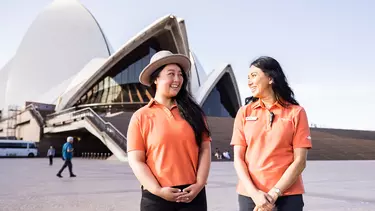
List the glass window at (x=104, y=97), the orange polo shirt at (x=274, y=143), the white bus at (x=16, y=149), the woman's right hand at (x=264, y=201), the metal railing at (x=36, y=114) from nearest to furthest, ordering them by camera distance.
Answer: the woman's right hand at (x=264, y=201)
the orange polo shirt at (x=274, y=143)
the white bus at (x=16, y=149)
the metal railing at (x=36, y=114)
the glass window at (x=104, y=97)

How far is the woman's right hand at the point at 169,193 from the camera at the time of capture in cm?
194

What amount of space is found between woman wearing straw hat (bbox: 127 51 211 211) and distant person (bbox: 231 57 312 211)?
0.70 feet

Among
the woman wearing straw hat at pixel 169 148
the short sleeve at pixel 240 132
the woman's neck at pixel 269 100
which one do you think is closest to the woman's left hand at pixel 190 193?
the woman wearing straw hat at pixel 169 148

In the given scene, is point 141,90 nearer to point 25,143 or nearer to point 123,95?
point 123,95

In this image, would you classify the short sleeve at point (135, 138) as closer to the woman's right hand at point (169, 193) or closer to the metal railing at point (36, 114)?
the woman's right hand at point (169, 193)

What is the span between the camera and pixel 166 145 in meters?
2.02

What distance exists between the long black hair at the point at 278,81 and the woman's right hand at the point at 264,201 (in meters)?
0.52


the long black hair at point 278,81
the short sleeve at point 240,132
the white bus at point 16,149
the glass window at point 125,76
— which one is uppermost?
the glass window at point 125,76

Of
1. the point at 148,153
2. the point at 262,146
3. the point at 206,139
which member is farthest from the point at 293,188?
the point at 148,153

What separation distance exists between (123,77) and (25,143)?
11.1 meters

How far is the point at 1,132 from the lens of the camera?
35031 mm

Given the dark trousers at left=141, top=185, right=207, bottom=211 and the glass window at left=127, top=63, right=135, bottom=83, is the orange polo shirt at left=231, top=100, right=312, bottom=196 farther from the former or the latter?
the glass window at left=127, top=63, right=135, bottom=83

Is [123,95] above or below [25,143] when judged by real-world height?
above

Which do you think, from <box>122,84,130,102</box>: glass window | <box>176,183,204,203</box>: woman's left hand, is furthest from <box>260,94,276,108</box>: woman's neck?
<box>122,84,130,102</box>: glass window
